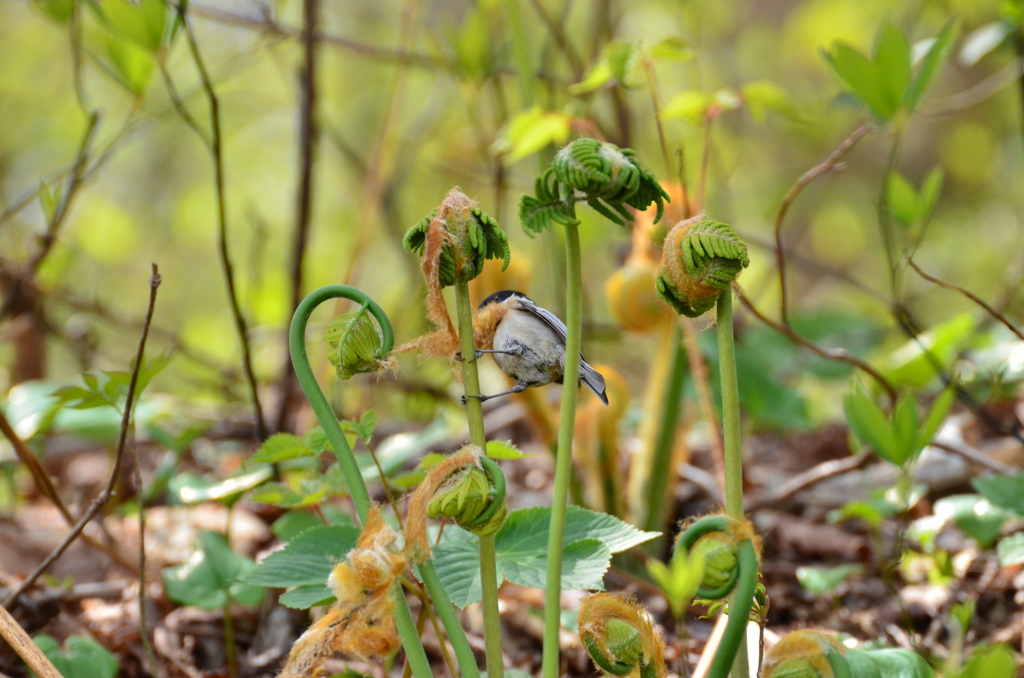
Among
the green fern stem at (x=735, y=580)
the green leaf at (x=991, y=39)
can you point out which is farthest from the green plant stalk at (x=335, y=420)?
the green leaf at (x=991, y=39)

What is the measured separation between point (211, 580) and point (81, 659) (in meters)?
0.20

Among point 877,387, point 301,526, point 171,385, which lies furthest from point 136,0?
point 171,385

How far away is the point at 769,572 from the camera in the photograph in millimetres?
1429

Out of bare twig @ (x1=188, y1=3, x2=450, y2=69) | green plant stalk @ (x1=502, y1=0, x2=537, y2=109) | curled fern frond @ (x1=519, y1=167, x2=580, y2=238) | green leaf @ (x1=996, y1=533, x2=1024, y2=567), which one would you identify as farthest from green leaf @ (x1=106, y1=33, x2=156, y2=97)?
green leaf @ (x1=996, y1=533, x2=1024, y2=567)

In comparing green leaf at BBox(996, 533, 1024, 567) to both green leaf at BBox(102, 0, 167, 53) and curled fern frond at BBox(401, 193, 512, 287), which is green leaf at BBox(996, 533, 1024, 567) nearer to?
curled fern frond at BBox(401, 193, 512, 287)

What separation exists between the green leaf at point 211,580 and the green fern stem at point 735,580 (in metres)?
0.73

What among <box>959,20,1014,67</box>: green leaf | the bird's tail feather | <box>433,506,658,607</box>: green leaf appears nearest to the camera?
<box>433,506,658,607</box>: green leaf

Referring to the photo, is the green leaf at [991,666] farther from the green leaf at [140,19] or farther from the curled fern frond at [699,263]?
the green leaf at [140,19]

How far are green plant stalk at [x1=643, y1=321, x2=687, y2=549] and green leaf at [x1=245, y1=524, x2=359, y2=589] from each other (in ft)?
2.42

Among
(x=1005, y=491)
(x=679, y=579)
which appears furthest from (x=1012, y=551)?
(x=679, y=579)

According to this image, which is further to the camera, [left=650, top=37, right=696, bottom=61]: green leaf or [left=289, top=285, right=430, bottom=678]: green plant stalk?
[left=650, top=37, right=696, bottom=61]: green leaf

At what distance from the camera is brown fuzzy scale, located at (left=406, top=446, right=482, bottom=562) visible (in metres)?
0.62

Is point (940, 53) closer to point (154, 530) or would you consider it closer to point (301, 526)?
point (301, 526)

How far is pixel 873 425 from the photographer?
0.97 m
